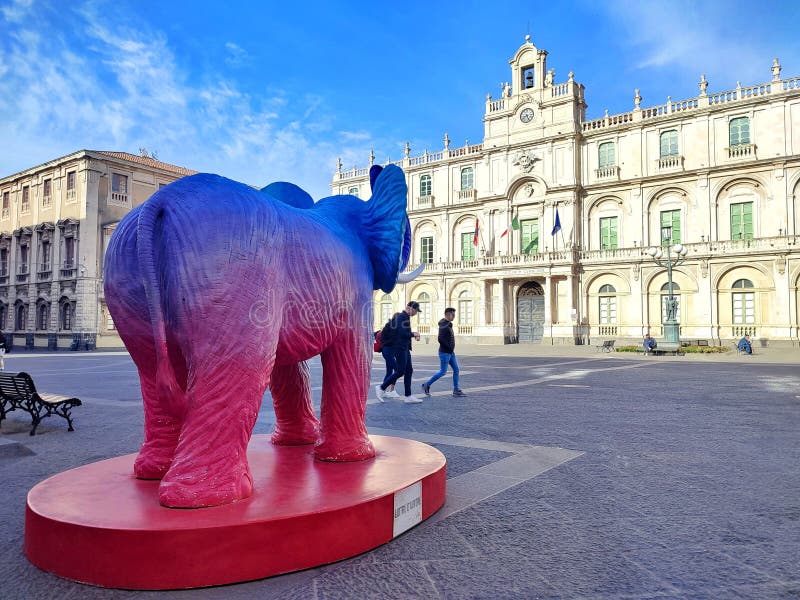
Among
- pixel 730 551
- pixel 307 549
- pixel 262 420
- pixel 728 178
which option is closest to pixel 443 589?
pixel 307 549

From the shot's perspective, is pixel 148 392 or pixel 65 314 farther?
pixel 65 314

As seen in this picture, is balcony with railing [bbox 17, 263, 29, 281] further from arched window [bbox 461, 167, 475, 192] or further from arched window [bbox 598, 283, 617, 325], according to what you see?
arched window [bbox 598, 283, 617, 325]

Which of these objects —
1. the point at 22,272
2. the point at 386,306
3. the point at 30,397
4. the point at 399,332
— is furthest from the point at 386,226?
the point at 22,272

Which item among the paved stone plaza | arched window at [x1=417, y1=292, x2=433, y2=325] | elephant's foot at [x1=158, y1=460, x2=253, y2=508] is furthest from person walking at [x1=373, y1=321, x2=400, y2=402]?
arched window at [x1=417, y1=292, x2=433, y2=325]

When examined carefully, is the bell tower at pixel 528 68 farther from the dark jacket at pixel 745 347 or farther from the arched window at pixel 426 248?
the dark jacket at pixel 745 347

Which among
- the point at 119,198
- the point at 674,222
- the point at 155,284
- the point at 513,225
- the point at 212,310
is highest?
the point at 119,198

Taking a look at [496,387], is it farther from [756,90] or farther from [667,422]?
[756,90]

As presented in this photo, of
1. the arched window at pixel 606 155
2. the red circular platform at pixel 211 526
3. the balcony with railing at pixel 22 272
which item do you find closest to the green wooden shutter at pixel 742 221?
the arched window at pixel 606 155

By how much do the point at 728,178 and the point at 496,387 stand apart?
2340 centimetres

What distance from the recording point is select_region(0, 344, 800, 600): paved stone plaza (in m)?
2.27

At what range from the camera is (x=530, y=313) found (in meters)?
31.9

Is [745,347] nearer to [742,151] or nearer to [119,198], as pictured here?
[742,151]

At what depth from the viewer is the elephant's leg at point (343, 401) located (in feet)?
10.8

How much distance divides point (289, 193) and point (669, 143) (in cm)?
3031
